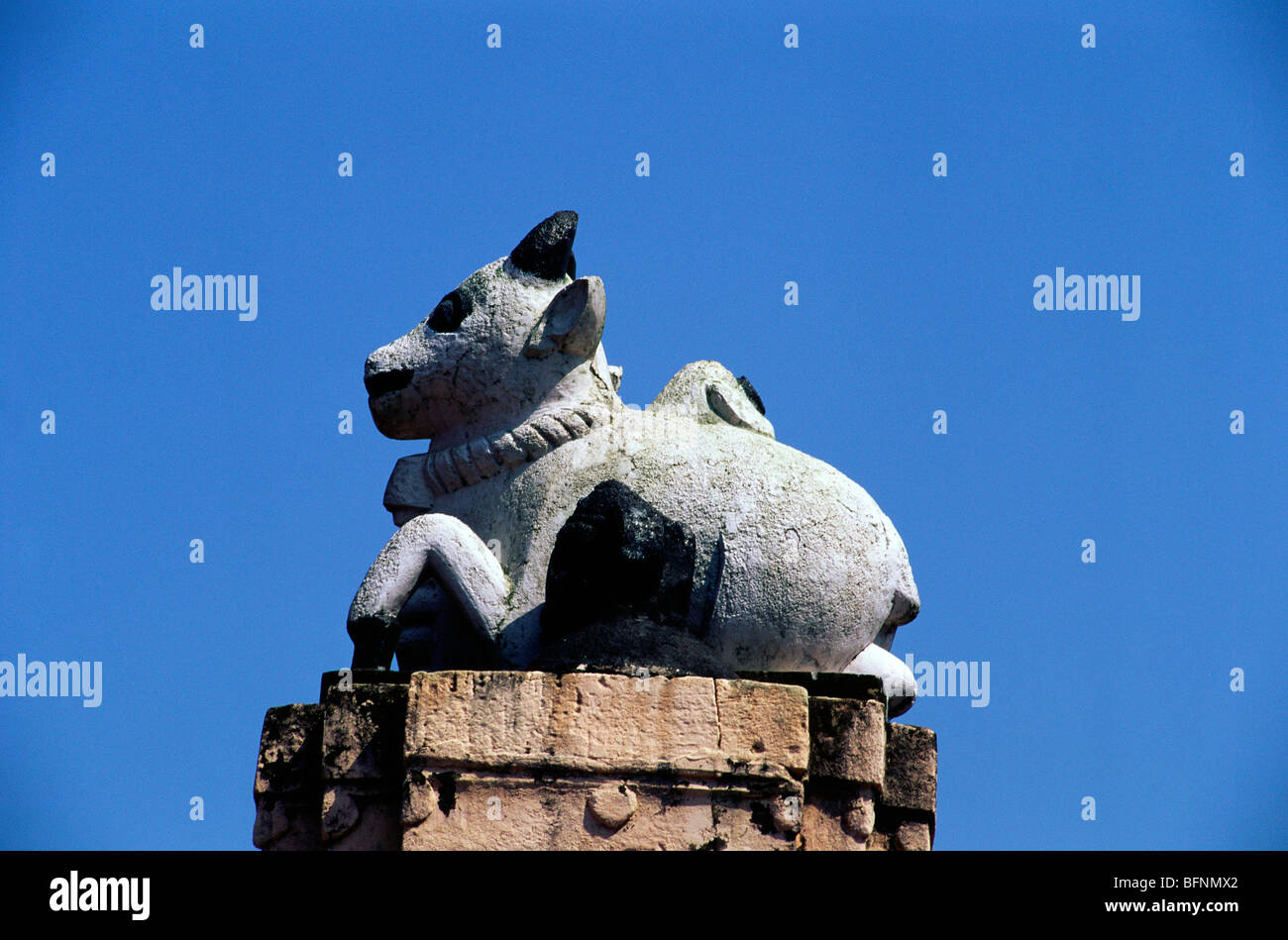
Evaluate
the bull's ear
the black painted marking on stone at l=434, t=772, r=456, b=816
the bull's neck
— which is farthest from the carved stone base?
the bull's ear

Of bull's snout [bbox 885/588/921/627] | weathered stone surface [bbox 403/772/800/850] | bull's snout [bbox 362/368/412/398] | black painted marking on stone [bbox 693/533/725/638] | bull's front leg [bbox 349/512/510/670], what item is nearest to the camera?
weathered stone surface [bbox 403/772/800/850]

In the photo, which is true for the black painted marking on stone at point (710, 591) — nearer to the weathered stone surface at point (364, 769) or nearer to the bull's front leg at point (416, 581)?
the bull's front leg at point (416, 581)

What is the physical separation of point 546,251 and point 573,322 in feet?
1.37

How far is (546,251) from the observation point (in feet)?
28.8

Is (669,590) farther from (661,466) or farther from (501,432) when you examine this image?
(501,432)

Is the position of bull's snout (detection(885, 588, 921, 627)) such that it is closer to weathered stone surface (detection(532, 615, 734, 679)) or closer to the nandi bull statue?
the nandi bull statue

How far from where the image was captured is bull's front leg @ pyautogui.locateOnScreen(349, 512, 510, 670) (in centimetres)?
793

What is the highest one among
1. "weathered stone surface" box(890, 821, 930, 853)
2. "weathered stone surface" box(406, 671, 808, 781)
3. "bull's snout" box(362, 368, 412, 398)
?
"bull's snout" box(362, 368, 412, 398)

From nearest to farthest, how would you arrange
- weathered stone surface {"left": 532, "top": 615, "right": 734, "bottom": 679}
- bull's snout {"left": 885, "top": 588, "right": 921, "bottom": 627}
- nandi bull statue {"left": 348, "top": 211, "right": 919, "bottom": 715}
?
weathered stone surface {"left": 532, "top": 615, "right": 734, "bottom": 679}
nandi bull statue {"left": 348, "top": 211, "right": 919, "bottom": 715}
bull's snout {"left": 885, "top": 588, "right": 921, "bottom": 627}

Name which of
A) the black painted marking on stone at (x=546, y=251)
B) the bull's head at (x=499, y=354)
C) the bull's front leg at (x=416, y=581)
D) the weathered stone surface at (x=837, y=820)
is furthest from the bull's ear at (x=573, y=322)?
the weathered stone surface at (x=837, y=820)

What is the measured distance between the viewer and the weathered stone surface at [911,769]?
300 inches

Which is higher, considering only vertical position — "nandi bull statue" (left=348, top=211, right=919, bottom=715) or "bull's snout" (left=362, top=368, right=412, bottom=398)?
Result: "bull's snout" (left=362, top=368, right=412, bottom=398)

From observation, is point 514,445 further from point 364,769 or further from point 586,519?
point 364,769

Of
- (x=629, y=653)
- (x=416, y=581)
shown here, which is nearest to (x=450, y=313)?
(x=416, y=581)
